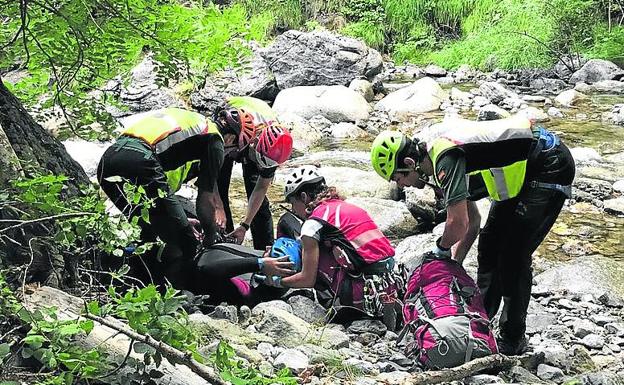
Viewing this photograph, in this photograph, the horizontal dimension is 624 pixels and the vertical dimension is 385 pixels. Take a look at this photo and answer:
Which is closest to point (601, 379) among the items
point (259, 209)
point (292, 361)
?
point (292, 361)

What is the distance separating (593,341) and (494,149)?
5.32 ft

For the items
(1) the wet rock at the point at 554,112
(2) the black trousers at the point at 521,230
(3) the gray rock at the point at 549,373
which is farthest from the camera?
(1) the wet rock at the point at 554,112

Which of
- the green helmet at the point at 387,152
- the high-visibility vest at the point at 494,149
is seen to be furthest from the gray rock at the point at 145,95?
the high-visibility vest at the point at 494,149

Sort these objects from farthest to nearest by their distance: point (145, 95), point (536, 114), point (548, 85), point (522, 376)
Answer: point (548, 85), point (145, 95), point (536, 114), point (522, 376)

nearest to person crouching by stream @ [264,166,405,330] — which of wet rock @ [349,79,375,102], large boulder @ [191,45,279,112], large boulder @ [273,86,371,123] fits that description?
large boulder @ [191,45,279,112]

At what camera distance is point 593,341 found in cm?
502

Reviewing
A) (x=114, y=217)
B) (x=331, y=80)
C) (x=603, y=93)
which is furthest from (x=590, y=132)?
(x=114, y=217)

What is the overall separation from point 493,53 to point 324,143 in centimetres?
954

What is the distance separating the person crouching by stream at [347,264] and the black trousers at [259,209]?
3.96ft

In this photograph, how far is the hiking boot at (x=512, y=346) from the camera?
461 cm

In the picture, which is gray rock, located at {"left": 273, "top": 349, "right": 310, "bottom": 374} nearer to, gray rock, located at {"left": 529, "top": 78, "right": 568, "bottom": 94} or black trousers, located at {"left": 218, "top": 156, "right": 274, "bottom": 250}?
black trousers, located at {"left": 218, "top": 156, "right": 274, "bottom": 250}

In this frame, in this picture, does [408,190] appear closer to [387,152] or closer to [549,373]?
[387,152]

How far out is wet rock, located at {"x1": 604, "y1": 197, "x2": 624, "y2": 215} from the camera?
28.7 ft

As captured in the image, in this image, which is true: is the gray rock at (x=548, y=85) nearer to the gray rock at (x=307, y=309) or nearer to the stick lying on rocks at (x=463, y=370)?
the gray rock at (x=307, y=309)
